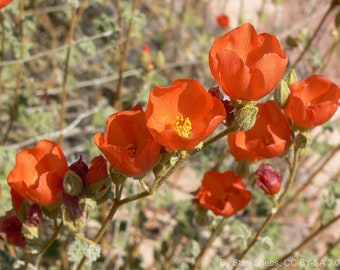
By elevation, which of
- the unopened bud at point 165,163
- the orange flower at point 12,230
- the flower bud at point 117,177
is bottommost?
the orange flower at point 12,230

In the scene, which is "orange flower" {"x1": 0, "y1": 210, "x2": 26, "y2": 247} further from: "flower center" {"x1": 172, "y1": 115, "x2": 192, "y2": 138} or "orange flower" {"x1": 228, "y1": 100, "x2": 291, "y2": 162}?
"orange flower" {"x1": 228, "y1": 100, "x2": 291, "y2": 162}

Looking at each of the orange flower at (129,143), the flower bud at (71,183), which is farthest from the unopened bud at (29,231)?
the orange flower at (129,143)

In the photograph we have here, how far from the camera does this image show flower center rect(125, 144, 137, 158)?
1104mm

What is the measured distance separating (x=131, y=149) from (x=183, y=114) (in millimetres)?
140

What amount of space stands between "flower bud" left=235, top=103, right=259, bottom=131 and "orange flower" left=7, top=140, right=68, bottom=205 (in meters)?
0.36

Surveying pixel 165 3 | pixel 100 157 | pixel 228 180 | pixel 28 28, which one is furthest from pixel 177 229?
pixel 165 3

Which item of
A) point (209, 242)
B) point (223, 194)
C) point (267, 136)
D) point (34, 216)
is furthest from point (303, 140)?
point (34, 216)

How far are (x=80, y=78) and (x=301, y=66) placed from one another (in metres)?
1.55

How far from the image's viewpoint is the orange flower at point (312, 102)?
1.29 meters

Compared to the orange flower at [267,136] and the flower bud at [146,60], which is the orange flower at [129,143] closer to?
the orange flower at [267,136]

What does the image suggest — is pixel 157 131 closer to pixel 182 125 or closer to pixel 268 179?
pixel 182 125

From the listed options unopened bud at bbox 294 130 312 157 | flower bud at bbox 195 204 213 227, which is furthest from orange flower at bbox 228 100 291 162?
flower bud at bbox 195 204 213 227

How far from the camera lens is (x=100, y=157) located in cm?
112

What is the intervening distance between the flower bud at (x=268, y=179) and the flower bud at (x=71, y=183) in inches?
20.0
